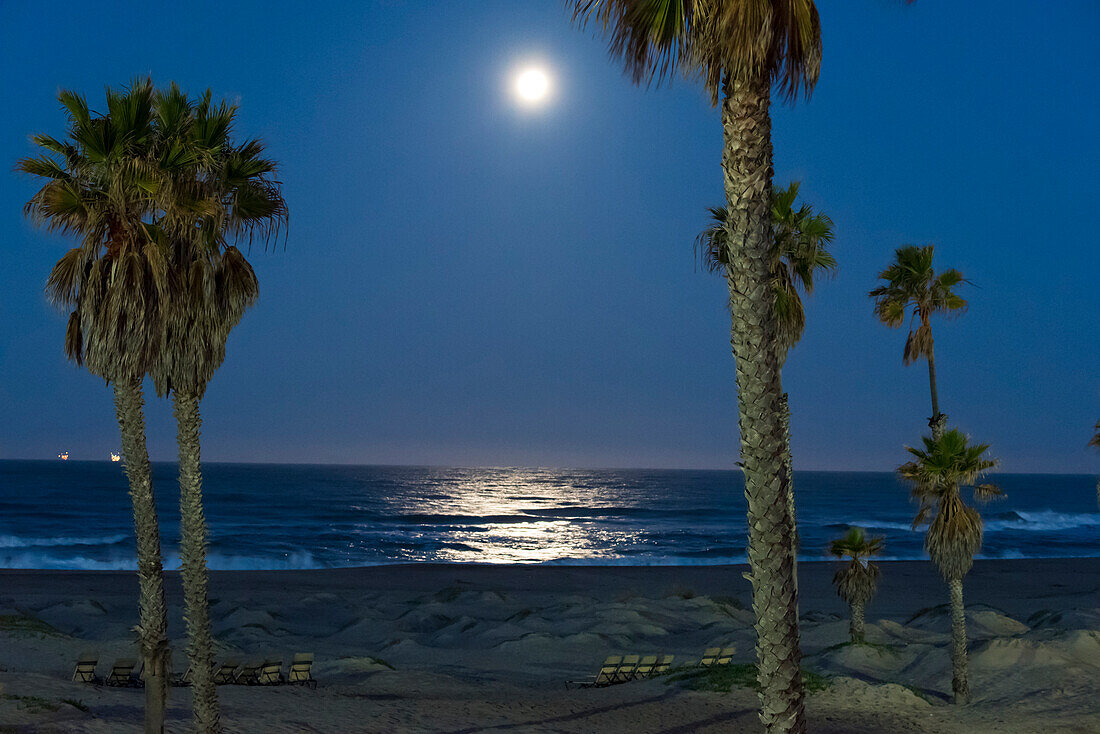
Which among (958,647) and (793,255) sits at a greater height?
(793,255)

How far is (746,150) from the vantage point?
23.7 ft

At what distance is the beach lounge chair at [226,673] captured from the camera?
20.6m

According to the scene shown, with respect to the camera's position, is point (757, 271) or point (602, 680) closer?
point (757, 271)

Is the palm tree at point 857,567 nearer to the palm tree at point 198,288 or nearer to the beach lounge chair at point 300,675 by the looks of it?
the beach lounge chair at point 300,675

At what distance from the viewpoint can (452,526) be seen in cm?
9044

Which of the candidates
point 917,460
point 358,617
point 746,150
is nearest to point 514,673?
point 358,617

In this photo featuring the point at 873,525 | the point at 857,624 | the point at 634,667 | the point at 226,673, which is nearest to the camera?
the point at 226,673

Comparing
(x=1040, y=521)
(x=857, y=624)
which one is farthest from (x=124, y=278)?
(x=1040, y=521)

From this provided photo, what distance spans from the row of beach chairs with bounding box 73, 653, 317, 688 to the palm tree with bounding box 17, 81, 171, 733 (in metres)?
8.93

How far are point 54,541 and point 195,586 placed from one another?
70093mm

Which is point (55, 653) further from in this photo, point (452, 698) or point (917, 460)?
point (917, 460)

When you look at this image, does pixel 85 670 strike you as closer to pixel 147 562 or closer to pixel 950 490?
pixel 147 562

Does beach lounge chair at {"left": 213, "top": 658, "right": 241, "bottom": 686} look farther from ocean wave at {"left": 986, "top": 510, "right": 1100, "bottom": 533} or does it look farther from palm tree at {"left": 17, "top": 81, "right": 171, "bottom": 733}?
ocean wave at {"left": 986, "top": 510, "right": 1100, "bottom": 533}

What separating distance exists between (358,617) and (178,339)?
22.7m
